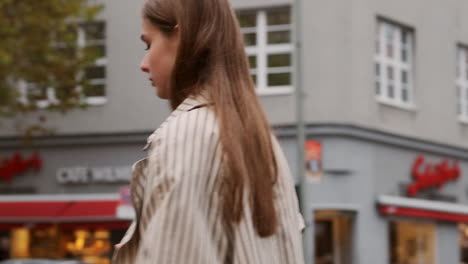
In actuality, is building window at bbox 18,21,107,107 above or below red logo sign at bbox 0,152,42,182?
above

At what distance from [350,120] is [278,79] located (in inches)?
73.2

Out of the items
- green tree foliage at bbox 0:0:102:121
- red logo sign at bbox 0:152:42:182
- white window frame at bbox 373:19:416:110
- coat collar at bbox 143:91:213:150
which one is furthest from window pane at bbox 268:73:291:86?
coat collar at bbox 143:91:213:150

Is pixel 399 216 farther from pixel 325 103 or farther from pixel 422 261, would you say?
pixel 325 103

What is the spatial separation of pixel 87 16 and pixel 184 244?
19.1 metres

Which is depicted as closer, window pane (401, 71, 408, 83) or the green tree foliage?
the green tree foliage

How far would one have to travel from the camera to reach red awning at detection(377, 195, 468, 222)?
922 inches

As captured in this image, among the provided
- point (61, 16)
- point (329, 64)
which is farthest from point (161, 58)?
point (329, 64)

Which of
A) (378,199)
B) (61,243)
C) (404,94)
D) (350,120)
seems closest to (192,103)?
(350,120)

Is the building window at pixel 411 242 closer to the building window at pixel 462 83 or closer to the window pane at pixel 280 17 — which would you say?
the building window at pixel 462 83

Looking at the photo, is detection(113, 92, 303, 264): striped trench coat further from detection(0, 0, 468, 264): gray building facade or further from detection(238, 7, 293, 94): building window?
detection(238, 7, 293, 94): building window

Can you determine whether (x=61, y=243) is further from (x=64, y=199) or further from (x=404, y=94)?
(x=404, y=94)

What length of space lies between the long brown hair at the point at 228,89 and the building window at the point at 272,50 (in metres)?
20.9

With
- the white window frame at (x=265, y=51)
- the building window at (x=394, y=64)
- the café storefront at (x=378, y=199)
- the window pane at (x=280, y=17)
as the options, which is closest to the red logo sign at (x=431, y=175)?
the café storefront at (x=378, y=199)

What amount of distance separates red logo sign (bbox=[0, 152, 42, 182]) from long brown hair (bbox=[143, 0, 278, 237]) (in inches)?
902
